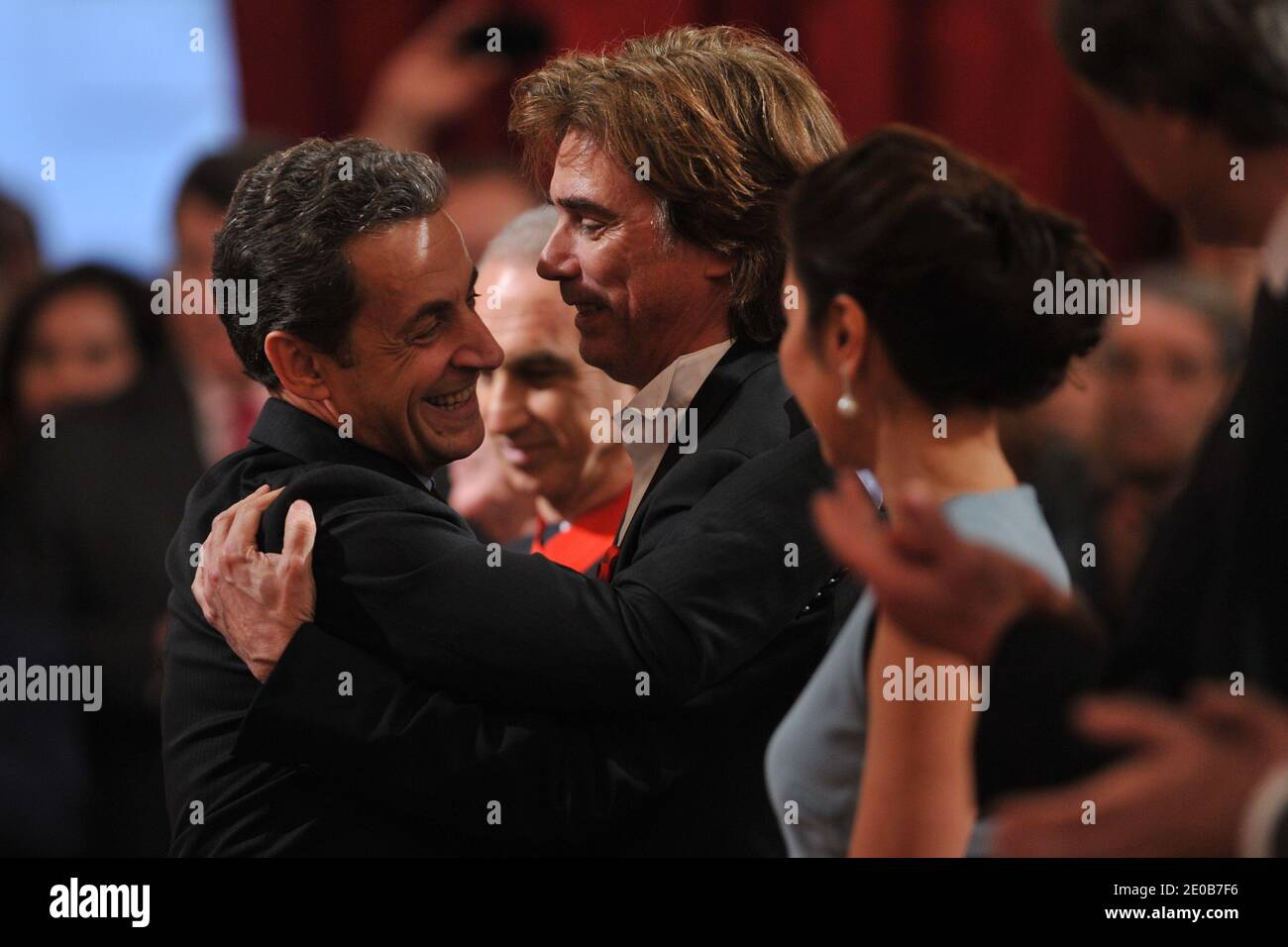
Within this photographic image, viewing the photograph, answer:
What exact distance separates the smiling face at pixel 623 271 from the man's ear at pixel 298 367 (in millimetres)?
236

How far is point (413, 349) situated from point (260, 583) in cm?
24

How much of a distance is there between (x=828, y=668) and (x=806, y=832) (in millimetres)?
134

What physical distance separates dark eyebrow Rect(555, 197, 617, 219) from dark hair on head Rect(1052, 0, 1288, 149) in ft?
1.59

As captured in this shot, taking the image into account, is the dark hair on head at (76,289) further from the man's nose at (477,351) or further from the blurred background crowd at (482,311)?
the man's nose at (477,351)

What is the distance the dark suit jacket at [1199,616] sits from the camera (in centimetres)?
120

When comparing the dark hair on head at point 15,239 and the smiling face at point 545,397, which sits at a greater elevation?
the dark hair on head at point 15,239

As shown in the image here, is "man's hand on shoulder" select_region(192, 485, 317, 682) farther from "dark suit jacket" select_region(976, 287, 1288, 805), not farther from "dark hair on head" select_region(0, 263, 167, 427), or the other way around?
"dark hair on head" select_region(0, 263, 167, 427)

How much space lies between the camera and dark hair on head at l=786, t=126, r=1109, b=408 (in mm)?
1303

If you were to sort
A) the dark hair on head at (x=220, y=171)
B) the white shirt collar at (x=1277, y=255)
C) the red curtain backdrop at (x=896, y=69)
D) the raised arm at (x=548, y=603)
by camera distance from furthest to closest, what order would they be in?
the red curtain backdrop at (x=896, y=69) < the dark hair on head at (x=220, y=171) < the raised arm at (x=548, y=603) < the white shirt collar at (x=1277, y=255)

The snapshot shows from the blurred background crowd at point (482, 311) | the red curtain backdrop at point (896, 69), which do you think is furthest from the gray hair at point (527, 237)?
the red curtain backdrop at point (896, 69)

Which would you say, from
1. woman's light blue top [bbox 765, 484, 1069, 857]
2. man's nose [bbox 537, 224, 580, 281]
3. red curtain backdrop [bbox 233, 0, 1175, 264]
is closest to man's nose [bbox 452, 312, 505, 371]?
man's nose [bbox 537, 224, 580, 281]

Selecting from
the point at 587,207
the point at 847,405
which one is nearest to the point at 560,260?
the point at 587,207

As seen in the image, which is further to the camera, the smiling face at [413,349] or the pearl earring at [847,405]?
the smiling face at [413,349]
